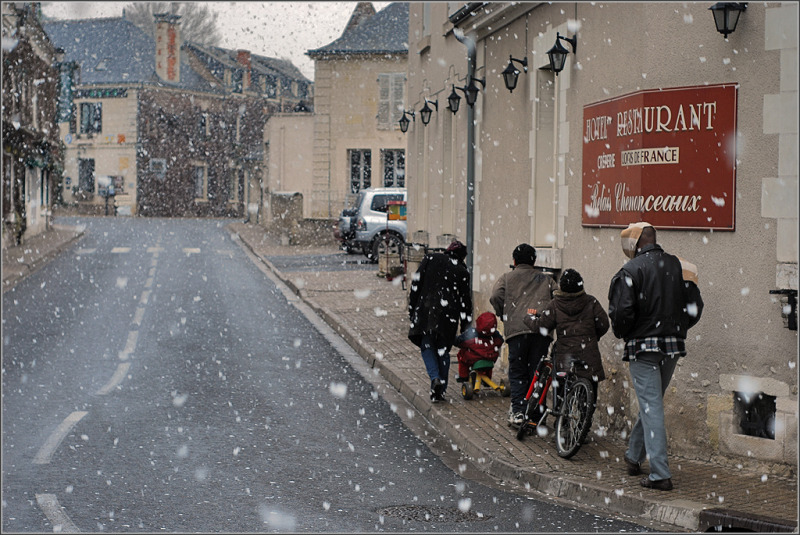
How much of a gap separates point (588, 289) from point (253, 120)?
204ft

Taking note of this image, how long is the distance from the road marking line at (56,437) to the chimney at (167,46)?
189 feet

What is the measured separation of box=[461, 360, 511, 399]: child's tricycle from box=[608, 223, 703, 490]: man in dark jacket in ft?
11.0

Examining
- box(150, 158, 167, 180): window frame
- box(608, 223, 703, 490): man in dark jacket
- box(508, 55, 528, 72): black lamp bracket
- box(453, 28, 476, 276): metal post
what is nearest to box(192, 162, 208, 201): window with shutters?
box(150, 158, 167, 180): window frame

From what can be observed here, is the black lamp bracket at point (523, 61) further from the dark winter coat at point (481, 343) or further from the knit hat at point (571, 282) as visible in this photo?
the knit hat at point (571, 282)

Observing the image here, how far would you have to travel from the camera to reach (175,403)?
10414mm

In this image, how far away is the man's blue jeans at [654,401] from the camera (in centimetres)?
706

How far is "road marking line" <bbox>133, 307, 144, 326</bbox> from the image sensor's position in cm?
1692

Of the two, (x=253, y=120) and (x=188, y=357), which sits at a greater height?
(x=253, y=120)

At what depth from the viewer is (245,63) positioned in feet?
237

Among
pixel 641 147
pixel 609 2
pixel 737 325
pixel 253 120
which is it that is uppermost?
pixel 253 120

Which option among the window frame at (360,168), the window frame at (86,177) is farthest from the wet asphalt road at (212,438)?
the window frame at (86,177)

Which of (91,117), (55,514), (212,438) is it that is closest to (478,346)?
(212,438)

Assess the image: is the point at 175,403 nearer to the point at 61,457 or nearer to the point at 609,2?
the point at 61,457

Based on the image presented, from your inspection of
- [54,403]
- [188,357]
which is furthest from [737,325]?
[188,357]
